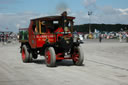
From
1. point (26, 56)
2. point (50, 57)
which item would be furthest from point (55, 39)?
point (26, 56)

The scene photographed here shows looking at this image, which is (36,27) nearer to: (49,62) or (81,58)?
(49,62)

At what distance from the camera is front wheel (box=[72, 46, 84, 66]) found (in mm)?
11526

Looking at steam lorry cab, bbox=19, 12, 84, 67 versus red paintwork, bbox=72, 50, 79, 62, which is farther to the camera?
red paintwork, bbox=72, 50, 79, 62

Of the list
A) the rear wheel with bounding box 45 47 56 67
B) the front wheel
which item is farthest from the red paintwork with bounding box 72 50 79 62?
the rear wheel with bounding box 45 47 56 67

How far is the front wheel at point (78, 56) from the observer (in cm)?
1153

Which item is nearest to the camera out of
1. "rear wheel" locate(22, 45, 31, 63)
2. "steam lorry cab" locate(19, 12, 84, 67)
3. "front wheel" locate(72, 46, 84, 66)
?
"steam lorry cab" locate(19, 12, 84, 67)

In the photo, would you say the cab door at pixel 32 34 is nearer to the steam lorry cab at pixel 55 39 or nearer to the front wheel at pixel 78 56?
the steam lorry cab at pixel 55 39

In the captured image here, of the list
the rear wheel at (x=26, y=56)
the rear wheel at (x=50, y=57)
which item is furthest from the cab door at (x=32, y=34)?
the rear wheel at (x=50, y=57)

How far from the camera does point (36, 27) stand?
38.9 feet

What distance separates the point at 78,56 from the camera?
38.9 ft

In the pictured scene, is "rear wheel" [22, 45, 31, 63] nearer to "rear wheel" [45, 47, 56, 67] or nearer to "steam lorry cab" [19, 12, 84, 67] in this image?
"steam lorry cab" [19, 12, 84, 67]

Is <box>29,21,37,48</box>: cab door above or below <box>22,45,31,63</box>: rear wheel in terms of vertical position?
above

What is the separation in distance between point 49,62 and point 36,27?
6.04 feet

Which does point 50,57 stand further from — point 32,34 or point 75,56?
point 32,34
